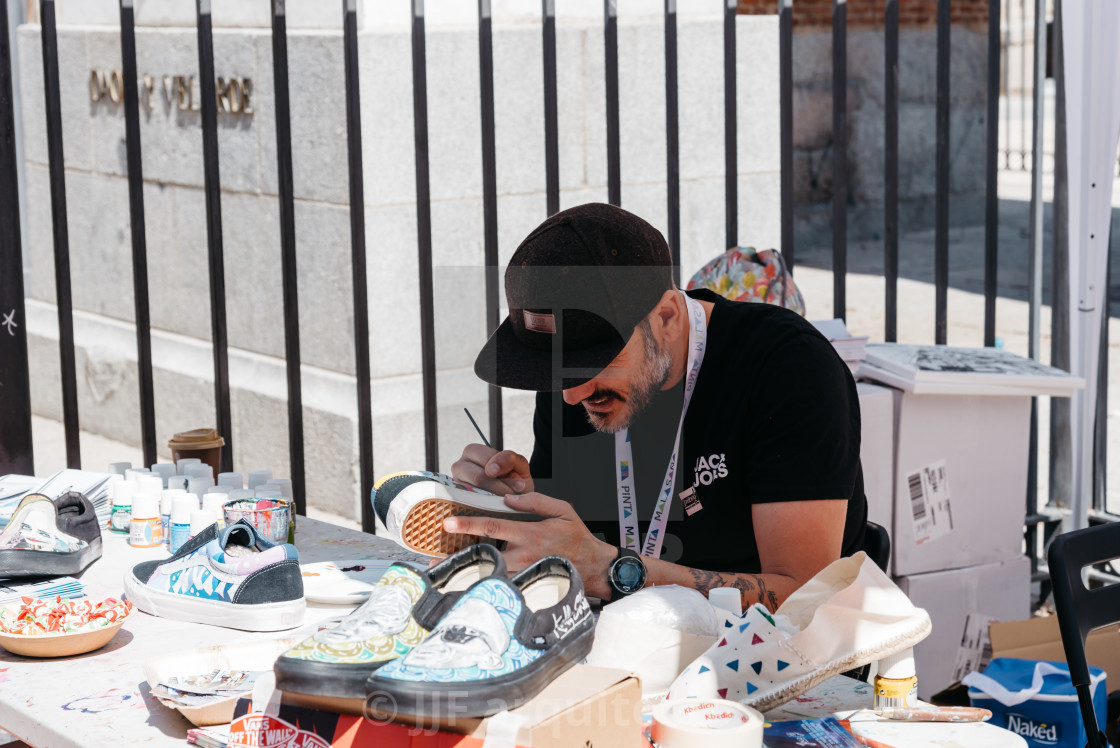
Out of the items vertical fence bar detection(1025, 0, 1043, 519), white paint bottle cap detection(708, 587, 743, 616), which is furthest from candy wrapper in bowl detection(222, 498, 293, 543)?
vertical fence bar detection(1025, 0, 1043, 519)

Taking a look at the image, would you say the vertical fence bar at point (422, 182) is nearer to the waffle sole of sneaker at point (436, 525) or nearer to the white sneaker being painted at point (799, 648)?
the waffle sole of sneaker at point (436, 525)

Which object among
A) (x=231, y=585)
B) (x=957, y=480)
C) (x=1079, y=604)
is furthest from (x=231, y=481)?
(x=957, y=480)

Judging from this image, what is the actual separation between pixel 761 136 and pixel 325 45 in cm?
208

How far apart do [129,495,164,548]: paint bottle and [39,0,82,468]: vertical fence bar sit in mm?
854

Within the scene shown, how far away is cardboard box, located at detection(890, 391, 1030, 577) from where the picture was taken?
3404mm

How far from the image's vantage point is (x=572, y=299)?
1.96 metres

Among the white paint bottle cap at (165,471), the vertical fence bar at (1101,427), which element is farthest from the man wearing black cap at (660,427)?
the vertical fence bar at (1101,427)

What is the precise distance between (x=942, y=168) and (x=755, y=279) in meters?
0.94

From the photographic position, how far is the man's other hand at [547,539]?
195 centimetres

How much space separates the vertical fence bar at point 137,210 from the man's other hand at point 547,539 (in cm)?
147

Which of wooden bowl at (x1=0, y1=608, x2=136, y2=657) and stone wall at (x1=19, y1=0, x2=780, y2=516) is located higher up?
stone wall at (x1=19, y1=0, x2=780, y2=516)

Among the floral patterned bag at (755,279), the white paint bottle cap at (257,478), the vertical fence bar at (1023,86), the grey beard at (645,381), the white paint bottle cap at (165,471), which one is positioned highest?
the vertical fence bar at (1023,86)

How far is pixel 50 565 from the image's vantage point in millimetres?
2111

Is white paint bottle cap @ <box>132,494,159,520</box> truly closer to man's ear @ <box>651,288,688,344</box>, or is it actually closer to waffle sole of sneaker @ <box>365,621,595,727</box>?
man's ear @ <box>651,288,688,344</box>
